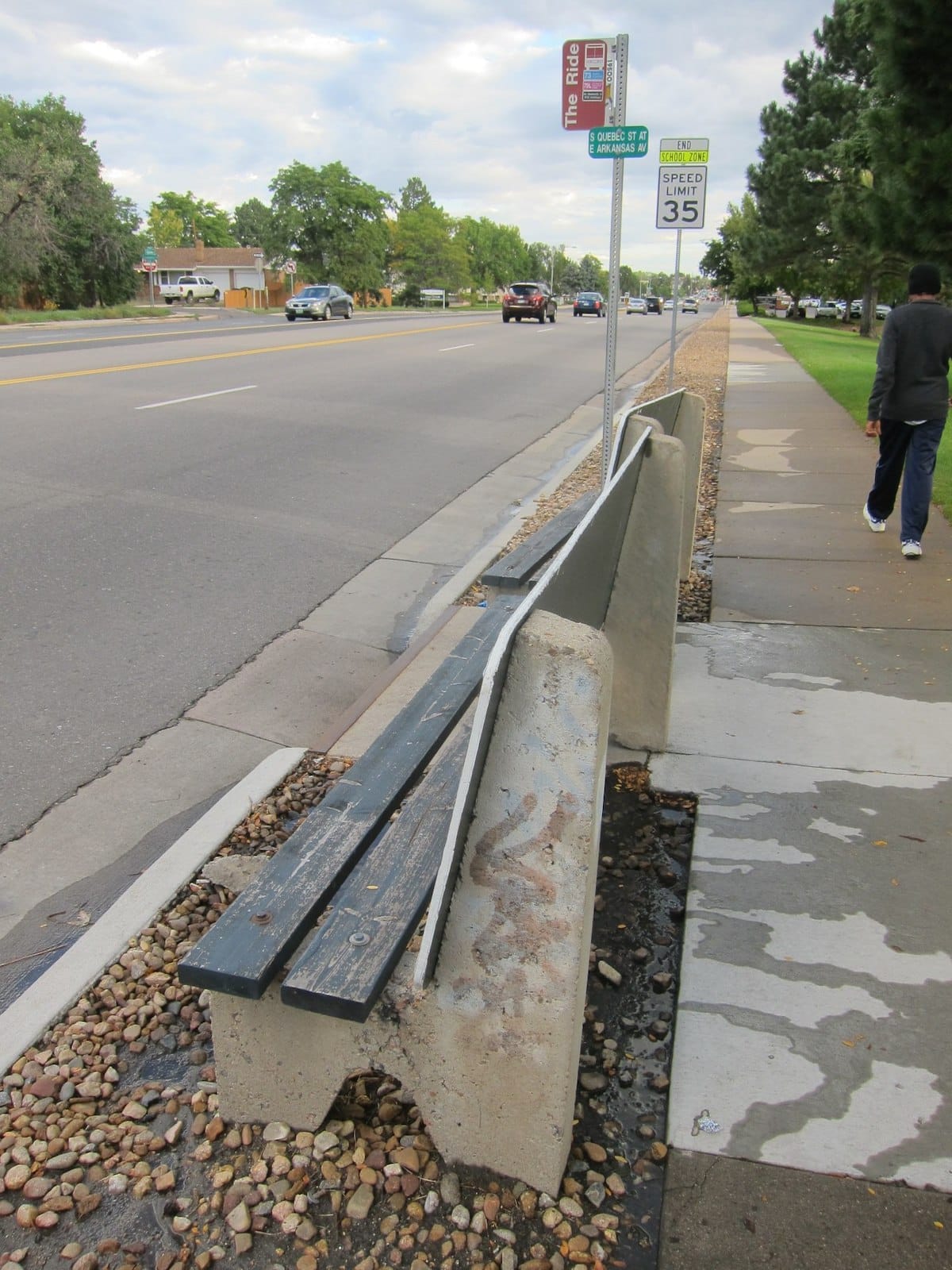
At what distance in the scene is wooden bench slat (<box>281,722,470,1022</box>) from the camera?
81.7 inches

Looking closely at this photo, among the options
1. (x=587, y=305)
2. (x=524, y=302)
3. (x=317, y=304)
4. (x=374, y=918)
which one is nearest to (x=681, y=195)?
(x=374, y=918)

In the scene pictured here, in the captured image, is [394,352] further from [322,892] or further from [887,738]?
[322,892]

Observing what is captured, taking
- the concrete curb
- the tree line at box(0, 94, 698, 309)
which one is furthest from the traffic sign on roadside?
the tree line at box(0, 94, 698, 309)

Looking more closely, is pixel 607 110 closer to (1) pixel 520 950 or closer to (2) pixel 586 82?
(2) pixel 586 82

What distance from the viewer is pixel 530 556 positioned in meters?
4.52

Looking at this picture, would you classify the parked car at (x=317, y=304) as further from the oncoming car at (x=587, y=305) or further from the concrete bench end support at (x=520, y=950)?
the concrete bench end support at (x=520, y=950)

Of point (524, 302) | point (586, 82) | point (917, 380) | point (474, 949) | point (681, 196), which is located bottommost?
point (524, 302)

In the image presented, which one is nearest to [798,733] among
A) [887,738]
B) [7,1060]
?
[887,738]

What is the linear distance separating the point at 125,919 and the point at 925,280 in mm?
6104

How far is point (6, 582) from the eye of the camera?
6238mm

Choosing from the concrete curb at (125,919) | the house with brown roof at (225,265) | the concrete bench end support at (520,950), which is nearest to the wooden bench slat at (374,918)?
the concrete bench end support at (520,950)

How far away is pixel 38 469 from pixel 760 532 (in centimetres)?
604

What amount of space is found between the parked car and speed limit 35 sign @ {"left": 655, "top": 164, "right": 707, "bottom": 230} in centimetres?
3305

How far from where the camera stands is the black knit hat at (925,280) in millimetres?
6750
